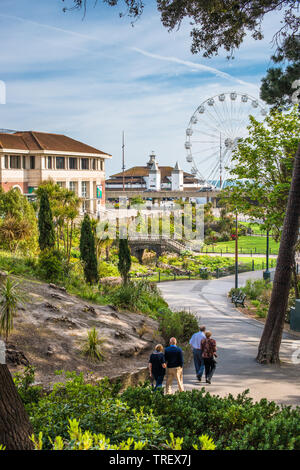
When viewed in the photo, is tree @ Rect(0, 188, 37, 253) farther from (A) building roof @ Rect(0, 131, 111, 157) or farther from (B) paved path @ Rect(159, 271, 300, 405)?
(A) building roof @ Rect(0, 131, 111, 157)

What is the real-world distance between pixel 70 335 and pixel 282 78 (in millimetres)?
11641

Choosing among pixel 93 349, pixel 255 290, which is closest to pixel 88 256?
pixel 93 349

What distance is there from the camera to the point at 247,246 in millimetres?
67938

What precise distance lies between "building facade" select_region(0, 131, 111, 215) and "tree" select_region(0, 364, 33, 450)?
4954 cm

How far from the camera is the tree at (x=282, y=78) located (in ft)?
49.0

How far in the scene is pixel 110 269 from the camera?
34.0 meters

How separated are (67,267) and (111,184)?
386 ft

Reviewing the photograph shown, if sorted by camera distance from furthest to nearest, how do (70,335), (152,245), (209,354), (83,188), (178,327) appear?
1. (83,188)
2. (152,245)
3. (178,327)
4. (70,335)
5. (209,354)

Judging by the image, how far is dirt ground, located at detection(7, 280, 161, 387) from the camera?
11391 millimetres

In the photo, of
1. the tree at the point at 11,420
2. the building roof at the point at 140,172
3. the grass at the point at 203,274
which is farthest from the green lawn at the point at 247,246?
the building roof at the point at 140,172

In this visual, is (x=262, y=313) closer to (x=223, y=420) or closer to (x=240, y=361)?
(x=240, y=361)
